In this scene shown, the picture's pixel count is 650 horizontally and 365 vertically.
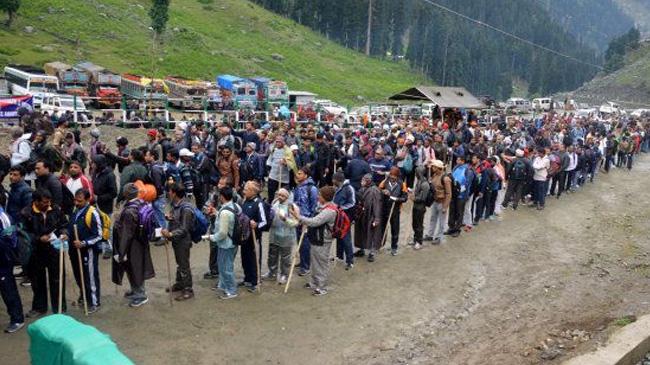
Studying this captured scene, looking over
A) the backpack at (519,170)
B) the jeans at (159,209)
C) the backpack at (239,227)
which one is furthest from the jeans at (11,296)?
the backpack at (519,170)

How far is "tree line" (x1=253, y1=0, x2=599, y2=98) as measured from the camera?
86.2m

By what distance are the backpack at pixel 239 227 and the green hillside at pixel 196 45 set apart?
3678 centimetres

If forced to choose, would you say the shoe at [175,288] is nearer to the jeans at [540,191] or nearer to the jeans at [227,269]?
the jeans at [227,269]

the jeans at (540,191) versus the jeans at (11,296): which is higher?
the jeans at (540,191)

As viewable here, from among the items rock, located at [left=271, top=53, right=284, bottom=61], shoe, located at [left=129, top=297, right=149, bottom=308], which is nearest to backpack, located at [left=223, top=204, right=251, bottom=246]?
shoe, located at [left=129, top=297, right=149, bottom=308]

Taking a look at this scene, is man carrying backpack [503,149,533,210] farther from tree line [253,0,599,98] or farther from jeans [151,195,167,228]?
tree line [253,0,599,98]

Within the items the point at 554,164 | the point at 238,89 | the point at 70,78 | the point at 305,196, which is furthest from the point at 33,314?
the point at 238,89

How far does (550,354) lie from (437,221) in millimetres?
5127

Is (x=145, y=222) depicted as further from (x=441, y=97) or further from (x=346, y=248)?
(x=441, y=97)

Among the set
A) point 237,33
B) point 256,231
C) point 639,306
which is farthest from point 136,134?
point 237,33

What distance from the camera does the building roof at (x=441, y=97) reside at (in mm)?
23703

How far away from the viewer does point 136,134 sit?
20547 mm

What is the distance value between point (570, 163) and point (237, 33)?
53.5 metres

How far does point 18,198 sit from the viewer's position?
7.44 m
